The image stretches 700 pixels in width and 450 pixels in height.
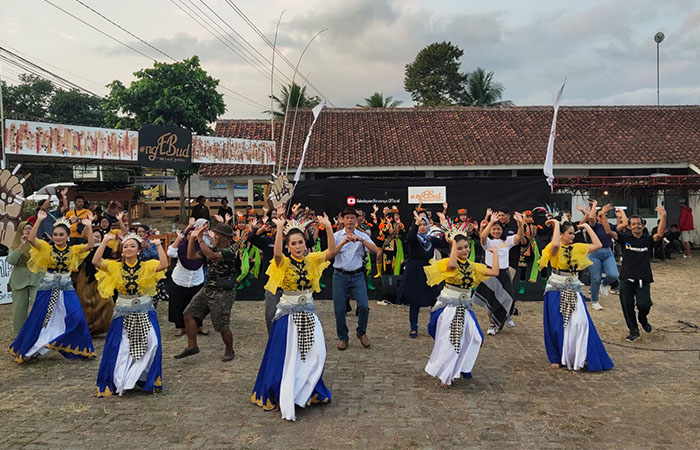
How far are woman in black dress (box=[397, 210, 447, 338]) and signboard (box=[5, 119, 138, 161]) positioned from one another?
7962 millimetres

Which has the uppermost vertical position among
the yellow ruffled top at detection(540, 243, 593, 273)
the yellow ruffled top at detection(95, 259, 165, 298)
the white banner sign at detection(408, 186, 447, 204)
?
the white banner sign at detection(408, 186, 447, 204)

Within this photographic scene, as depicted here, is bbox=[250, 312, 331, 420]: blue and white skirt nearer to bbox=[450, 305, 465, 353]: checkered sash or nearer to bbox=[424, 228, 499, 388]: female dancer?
bbox=[424, 228, 499, 388]: female dancer

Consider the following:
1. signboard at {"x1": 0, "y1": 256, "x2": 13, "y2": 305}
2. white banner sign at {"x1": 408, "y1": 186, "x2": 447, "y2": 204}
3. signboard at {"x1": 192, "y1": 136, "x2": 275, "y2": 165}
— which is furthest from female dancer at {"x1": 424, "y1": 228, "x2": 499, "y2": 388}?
signboard at {"x1": 192, "y1": 136, "x2": 275, "y2": 165}

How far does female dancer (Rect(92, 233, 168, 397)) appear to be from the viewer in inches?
209

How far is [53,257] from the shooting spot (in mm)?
6418

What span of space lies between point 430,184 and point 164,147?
21.5ft

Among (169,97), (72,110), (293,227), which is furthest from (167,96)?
(72,110)

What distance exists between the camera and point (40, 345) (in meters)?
6.30

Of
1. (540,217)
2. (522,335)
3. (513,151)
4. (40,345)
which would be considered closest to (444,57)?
(513,151)

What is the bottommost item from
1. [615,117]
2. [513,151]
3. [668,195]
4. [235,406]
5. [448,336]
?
[235,406]

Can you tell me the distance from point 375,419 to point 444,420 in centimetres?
60

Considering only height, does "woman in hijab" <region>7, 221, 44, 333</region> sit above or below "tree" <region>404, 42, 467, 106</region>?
below

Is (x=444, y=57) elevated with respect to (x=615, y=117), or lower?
elevated

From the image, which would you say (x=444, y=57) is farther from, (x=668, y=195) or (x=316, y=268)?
(x=316, y=268)
